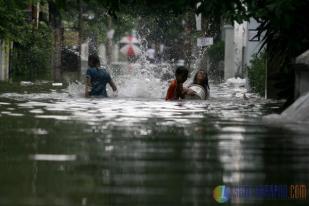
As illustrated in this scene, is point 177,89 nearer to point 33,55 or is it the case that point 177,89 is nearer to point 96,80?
point 96,80

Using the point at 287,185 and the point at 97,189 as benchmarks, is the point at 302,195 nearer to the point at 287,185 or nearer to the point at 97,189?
the point at 287,185

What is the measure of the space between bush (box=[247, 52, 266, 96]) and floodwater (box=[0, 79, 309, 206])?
13652 millimetres

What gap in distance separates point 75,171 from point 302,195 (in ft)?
5.55

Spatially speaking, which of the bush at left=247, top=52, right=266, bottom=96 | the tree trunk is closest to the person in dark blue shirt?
the bush at left=247, top=52, right=266, bottom=96

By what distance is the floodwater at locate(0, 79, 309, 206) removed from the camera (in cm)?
537

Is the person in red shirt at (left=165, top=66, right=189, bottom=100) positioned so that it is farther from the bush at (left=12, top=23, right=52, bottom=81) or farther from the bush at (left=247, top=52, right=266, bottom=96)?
the bush at (left=12, top=23, right=52, bottom=81)

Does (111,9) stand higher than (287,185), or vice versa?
(111,9)

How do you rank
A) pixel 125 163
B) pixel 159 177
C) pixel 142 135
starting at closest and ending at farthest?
1. pixel 159 177
2. pixel 125 163
3. pixel 142 135

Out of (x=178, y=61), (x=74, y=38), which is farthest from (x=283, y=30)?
(x=178, y=61)

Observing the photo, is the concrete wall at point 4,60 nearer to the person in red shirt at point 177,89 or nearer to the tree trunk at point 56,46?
the tree trunk at point 56,46

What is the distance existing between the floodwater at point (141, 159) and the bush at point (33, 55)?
3455cm

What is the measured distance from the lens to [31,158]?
7051 millimetres

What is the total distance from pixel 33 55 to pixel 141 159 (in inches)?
1662

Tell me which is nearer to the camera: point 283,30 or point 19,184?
point 19,184
